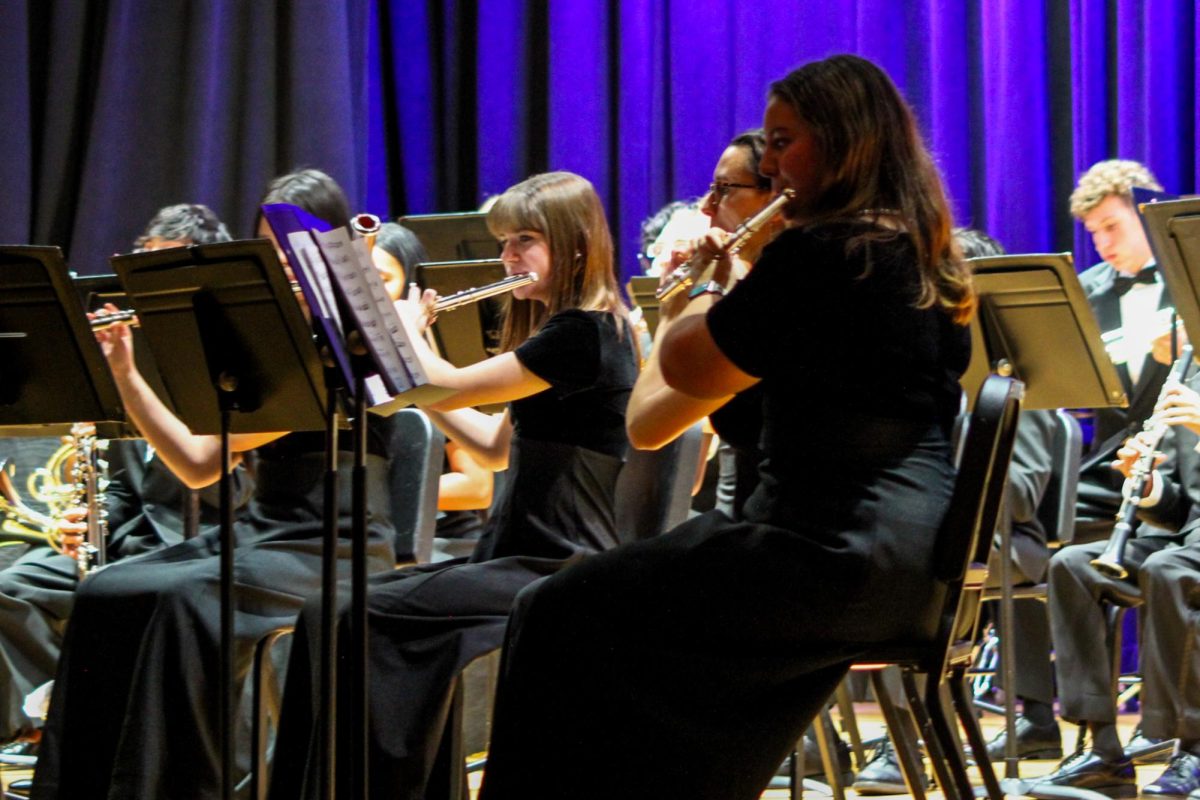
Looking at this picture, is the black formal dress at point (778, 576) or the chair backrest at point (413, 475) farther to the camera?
the chair backrest at point (413, 475)

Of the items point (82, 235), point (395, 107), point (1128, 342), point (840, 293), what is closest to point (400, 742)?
point (840, 293)

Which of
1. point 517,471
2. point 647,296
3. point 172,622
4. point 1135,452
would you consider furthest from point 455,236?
point 1135,452

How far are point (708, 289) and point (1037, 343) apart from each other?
Result: 135 centimetres

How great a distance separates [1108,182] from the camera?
184 inches

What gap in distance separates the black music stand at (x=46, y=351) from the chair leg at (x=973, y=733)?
56.2 inches

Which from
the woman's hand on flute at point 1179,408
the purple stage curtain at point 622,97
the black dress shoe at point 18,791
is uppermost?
the purple stage curtain at point 622,97

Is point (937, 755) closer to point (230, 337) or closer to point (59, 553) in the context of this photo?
point (230, 337)

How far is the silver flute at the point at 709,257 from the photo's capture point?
230cm

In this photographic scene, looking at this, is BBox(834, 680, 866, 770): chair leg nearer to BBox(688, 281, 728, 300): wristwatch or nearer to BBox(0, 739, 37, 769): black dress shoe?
BBox(688, 281, 728, 300): wristwatch

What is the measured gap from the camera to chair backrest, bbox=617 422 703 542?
2.83m

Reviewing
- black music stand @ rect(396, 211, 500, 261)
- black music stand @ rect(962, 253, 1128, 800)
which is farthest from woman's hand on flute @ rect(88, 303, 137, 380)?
black music stand @ rect(962, 253, 1128, 800)

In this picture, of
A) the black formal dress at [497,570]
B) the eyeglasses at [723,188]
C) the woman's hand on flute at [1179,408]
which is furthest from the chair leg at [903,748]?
the woman's hand on flute at [1179,408]

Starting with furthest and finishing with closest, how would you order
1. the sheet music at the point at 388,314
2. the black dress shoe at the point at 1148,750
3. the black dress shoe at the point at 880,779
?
the black dress shoe at the point at 1148,750
the black dress shoe at the point at 880,779
the sheet music at the point at 388,314

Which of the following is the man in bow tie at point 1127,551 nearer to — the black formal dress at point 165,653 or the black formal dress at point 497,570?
the black formal dress at point 497,570
